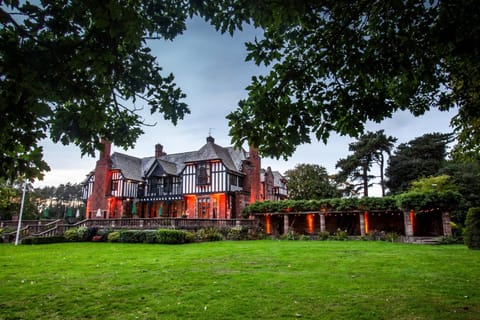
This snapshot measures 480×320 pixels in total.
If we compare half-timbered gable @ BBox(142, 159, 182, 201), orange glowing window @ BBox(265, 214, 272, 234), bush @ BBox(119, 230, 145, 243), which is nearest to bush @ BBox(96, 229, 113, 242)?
bush @ BBox(119, 230, 145, 243)

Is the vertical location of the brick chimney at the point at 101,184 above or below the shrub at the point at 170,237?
above

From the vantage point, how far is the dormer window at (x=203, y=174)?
30.8 metres

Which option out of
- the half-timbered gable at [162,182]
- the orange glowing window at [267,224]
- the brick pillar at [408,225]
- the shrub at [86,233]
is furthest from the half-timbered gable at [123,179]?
the brick pillar at [408,225]

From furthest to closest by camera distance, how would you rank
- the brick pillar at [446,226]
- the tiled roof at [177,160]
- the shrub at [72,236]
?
the tiled roof at [177,160] → the shrub at [72,236] → the brick pillar at [446,226]

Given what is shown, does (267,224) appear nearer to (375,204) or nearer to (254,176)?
(254,176)

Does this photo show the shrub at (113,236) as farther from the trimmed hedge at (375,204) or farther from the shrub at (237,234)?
the trimmed hedge at (375,204)

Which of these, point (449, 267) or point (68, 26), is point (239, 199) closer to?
point (449, 267)

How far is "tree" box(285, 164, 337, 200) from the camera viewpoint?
38.4 meters

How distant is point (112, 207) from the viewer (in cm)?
3275

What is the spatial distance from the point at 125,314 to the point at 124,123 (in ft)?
10.9

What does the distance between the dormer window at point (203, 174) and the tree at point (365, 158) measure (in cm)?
1768

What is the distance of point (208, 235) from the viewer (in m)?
21.8

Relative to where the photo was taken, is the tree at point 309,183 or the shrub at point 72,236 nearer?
the shrub at point 72,236

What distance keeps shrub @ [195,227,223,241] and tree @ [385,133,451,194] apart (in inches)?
945
